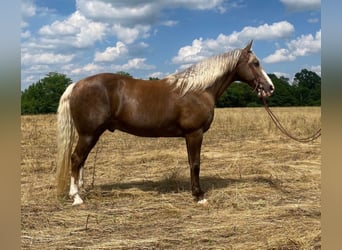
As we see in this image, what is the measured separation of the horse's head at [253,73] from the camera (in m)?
5.50

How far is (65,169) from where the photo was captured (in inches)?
204

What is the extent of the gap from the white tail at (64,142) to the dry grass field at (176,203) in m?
0.30

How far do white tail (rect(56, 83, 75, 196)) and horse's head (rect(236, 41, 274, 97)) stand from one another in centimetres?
276

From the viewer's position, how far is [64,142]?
5195 millimetres

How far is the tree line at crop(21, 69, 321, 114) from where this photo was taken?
31897mm

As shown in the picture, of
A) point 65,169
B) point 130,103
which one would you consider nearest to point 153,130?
point 130,103

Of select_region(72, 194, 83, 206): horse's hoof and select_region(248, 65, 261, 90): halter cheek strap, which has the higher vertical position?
select_region(248, 65, 261, 90): halter cheek strap

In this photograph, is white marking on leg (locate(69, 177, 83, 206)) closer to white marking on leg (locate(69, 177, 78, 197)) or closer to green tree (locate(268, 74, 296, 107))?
white marking on leg (locate(69, 177, 78, 197))

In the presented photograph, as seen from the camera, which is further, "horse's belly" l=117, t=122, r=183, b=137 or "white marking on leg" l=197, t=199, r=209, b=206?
"horse's belly" l=117, t=122, r=183, b=137

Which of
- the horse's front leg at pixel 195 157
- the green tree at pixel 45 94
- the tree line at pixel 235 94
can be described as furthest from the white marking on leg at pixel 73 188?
the green tree at pixel 45 94

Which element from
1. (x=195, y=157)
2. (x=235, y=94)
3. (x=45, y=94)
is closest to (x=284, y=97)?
(x=235, y=94)

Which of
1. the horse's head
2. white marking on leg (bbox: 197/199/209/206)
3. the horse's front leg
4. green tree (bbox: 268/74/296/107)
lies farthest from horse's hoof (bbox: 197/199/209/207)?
green tree (bbox: 268/74/296/107)
